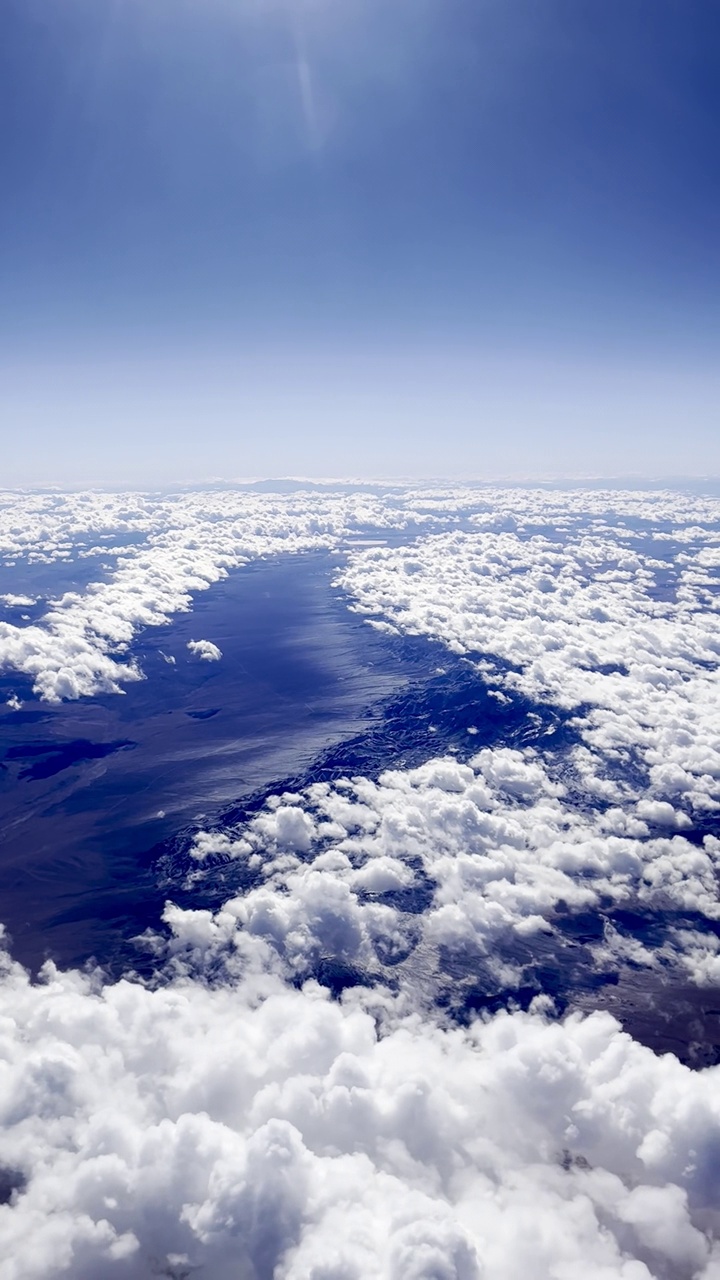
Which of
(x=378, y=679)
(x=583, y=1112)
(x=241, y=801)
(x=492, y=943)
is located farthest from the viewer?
(x=378, y=679)

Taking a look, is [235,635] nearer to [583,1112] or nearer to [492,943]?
[492,943]

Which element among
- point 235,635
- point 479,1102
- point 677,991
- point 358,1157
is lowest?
point 677,991

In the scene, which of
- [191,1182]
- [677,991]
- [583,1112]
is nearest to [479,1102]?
[583,1112]

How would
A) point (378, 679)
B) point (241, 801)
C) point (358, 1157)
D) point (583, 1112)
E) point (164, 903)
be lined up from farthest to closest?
point (378, 679), point (241, 801), point (164, 903), point (583, 1112), point (358, 1157)

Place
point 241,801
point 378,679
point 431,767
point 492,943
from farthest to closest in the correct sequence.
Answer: point 378,679 < point 431,767 < point 241,801 < point 492,943

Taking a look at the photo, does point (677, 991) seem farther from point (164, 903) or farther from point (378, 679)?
point (378, 679)

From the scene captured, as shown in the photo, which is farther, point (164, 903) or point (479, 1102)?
point (164, 903)

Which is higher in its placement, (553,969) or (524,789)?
(524,789)

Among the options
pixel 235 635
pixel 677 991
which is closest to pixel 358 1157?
pixel 677 991

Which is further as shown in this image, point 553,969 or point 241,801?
point 241,801
